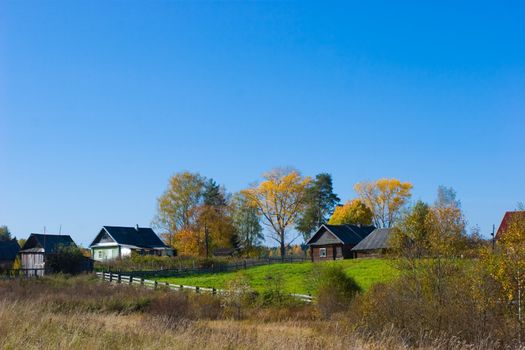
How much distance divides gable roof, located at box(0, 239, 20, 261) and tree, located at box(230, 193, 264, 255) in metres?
27.1

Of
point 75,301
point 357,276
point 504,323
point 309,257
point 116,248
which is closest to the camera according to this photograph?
point 504,323

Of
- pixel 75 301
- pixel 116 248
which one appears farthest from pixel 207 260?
pixel 75 301

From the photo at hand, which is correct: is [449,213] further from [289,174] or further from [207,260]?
[289,174]

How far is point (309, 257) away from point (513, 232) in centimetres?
4802

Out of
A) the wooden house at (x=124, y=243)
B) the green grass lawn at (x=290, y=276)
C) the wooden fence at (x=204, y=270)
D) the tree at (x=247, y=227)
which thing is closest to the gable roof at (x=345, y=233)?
the wooden fence at (x=204, y=270)

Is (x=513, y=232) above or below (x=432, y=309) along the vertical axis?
above

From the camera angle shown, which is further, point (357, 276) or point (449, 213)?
point (357, 276)

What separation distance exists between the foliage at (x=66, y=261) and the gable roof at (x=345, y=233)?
23.6m

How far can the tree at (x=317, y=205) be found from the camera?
73500mm

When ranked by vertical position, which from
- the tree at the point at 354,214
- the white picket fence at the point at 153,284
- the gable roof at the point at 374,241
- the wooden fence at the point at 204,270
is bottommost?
the white picket fence at the point at 153,284

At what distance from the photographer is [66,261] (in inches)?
1959

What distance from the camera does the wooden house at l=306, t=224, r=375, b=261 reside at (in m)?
57.2

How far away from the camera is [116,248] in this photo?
66938 mm

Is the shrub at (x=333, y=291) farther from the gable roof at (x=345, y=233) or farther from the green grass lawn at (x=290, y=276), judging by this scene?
the gable roof at (x=345, y=233)
